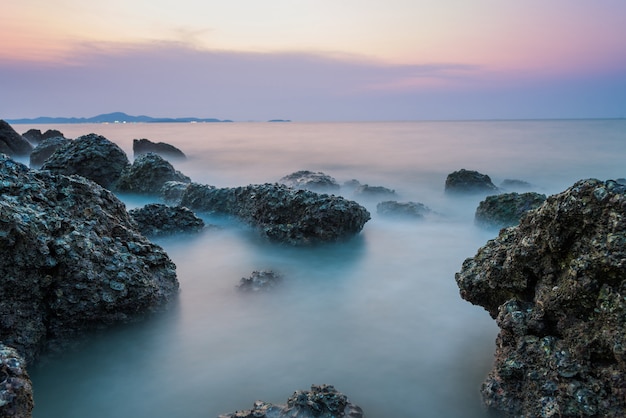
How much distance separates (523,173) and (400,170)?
241 inches

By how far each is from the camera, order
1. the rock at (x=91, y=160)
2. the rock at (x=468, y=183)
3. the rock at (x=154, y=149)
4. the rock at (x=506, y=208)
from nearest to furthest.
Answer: the rock at (x=506, y=208) → the rock at (x=91, y=160) → the rock at (x=468, y=183) → the rock at (x=154, y=149)

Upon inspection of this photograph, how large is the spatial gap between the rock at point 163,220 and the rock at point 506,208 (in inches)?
246

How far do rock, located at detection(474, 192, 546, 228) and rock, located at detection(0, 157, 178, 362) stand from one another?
6953mm

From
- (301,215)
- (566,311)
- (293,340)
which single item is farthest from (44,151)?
(566,311)

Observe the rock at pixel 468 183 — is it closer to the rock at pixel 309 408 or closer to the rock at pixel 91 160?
the rock at pixel 91 160

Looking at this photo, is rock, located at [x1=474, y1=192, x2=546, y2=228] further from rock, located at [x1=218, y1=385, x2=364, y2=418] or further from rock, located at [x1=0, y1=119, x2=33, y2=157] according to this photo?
rock, located at [x1=0, y1=119, x2=33, y2=157]

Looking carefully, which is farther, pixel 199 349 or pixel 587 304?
pixel 199 349

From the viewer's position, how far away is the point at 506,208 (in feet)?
29.7

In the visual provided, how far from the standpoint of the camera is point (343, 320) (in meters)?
5.28

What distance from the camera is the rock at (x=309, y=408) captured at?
319cm

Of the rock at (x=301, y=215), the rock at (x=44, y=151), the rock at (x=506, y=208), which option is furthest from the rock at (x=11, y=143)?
the rock at (x=506, y=208)

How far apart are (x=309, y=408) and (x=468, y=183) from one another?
12.6 m

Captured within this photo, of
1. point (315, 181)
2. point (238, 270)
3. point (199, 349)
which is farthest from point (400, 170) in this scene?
point (199, 349)

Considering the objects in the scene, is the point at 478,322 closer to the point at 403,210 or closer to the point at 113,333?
the point at 113,333
